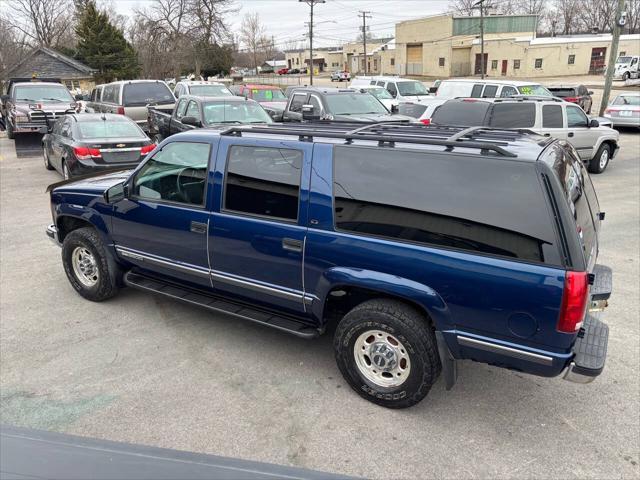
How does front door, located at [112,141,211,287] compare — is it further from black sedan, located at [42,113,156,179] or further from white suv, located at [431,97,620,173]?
white suv, located at [431,97,620,173]

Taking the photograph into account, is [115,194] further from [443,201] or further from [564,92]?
[564,92]

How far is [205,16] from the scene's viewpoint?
54.5 meters

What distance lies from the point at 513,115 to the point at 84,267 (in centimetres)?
922

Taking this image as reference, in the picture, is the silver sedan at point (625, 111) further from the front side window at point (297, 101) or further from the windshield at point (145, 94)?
the windshield at point (145, 94)

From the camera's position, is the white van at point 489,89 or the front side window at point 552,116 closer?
the front side window at point 552,116

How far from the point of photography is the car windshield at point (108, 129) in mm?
10250

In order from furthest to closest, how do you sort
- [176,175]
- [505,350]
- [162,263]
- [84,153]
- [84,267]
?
[84,153] < [84,267] < [162,263] < [176,175] < [505,350]

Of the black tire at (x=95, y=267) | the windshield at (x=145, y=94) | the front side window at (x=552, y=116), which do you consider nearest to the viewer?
the black tire at (x=95, y=267)

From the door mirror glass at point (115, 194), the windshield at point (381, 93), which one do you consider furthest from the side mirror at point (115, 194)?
the windshield at point (381, 93)

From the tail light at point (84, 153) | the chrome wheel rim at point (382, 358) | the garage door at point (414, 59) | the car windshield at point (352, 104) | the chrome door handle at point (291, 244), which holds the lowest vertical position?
the chrome wheel rim at point (382, 358)

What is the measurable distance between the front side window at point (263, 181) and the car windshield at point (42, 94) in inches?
631

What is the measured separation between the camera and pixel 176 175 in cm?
439

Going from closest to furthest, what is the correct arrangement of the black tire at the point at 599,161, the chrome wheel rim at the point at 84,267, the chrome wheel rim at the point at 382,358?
the chrome wheel rim at the point at 382,358, the chrome wheel rim at the point at 84,267, the black tire at the point at 599,161

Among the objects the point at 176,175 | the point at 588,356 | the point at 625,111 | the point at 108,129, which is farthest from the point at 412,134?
the point at 625,111
